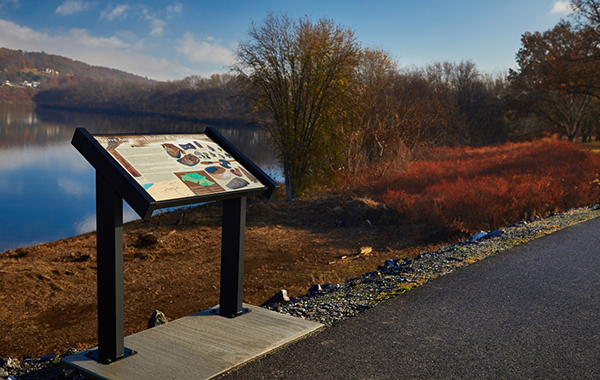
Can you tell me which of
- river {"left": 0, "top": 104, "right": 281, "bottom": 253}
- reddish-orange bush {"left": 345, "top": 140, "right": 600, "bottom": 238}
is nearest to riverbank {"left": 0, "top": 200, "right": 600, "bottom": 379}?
reddish-orange bush {"left": 345, "top": 140, "right": 600, "bottom": 238}

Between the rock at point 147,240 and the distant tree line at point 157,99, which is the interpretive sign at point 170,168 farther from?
the distant tree line at point 157,99

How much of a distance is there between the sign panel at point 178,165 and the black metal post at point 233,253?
0.32 m

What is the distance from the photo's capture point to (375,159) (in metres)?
24.2

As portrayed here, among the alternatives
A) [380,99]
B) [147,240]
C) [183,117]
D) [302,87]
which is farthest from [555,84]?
[183,117]

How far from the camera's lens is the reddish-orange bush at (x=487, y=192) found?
1236 centimetres

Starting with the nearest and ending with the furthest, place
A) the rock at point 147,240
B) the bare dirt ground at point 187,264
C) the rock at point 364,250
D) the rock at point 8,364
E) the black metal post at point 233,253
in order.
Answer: the rock at point 8,364 < the black metal post at point 233,253 < the bare dirt ground at point 187,264 < the rock at point 364,250 < the rock at point 147,240

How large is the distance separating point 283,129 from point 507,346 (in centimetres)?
1624

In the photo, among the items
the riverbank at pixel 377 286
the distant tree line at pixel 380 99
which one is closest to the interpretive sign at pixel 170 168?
the riverbank at pixel 377 286

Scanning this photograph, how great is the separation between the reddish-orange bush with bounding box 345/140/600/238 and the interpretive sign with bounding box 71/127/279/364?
28.1 ft

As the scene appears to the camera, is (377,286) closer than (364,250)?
Yes

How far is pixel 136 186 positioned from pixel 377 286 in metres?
3.62

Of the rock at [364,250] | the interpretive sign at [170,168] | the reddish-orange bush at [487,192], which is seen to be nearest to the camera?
the interpretive sign at [170,168]

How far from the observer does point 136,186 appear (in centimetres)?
345

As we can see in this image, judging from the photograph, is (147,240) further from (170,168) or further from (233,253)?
(170,168)
